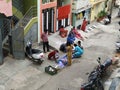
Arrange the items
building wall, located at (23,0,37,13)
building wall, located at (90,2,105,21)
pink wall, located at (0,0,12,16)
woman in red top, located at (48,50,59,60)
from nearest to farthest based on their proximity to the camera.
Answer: pink wall, located at (0,0,12,16) → woman in red top, located at (48,50,59,60) → building wall, located at (23,0,37,13) → building wall, located at (90,2,105,21)

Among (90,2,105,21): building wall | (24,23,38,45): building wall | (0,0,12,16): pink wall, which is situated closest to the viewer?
(0,0,12,16): pink wall

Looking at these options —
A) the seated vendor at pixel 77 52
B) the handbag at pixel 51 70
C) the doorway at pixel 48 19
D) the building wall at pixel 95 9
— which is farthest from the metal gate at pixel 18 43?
the building wall at pixel 95 9

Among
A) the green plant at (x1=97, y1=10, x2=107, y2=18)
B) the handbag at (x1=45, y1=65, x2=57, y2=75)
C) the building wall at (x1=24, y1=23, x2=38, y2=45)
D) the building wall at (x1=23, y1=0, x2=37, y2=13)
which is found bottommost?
the green plant at (x1=97, y1=10, x2=107, y2=18)

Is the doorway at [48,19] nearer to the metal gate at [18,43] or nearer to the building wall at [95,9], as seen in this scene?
the metal gate at [18,43]

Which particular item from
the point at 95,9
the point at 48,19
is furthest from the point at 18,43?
the point at 95,9

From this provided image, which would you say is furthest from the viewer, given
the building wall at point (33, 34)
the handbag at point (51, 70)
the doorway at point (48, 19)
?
the doorway at point (48, 19)

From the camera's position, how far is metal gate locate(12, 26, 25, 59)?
17750mm

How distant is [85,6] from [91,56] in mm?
10180

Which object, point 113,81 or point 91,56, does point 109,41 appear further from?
point 113,81

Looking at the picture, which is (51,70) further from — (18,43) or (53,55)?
(18,43)

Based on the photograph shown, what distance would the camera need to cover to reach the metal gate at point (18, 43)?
1775 cm

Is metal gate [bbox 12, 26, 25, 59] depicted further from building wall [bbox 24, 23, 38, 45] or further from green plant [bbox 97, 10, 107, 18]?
green plant [bbox 97, 10, 107, 18]

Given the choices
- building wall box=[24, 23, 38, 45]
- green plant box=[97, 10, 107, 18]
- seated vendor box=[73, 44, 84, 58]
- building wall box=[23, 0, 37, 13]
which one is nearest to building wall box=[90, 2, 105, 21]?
green plant box=[97, 10, 107, 18]

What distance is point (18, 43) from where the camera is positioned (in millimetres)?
17906
